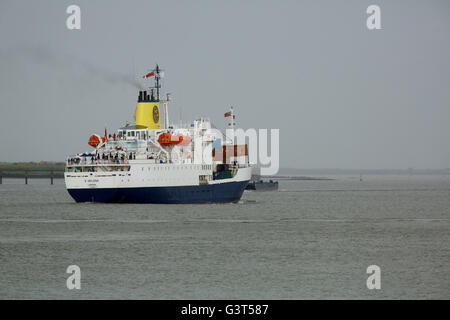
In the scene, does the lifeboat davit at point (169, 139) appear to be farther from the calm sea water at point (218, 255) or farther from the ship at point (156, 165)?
the calm sea water at point (218, 255)

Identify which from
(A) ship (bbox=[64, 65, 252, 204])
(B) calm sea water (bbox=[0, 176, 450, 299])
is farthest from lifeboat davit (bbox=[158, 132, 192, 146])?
(B) calm sea water (bbox=[0, 176, 450, 299])

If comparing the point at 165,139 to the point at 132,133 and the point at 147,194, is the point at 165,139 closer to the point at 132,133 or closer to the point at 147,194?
the point at 132,133

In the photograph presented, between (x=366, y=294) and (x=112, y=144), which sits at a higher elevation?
(x=112, y=144)

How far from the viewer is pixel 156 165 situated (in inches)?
2734

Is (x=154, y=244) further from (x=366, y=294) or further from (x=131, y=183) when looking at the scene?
(x=131, y=183)

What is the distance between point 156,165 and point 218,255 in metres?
29.9

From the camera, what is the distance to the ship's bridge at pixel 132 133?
75.8m

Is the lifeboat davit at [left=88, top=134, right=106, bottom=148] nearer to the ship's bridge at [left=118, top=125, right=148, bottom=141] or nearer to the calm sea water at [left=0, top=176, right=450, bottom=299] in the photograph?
the ship's bridge at [left=118, top=125, right=148, bottom=141]

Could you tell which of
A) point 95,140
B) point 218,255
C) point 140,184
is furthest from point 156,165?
point 218,255

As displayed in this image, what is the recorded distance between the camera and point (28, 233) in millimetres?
51438

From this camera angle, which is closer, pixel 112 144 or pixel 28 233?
pixel 28 233
